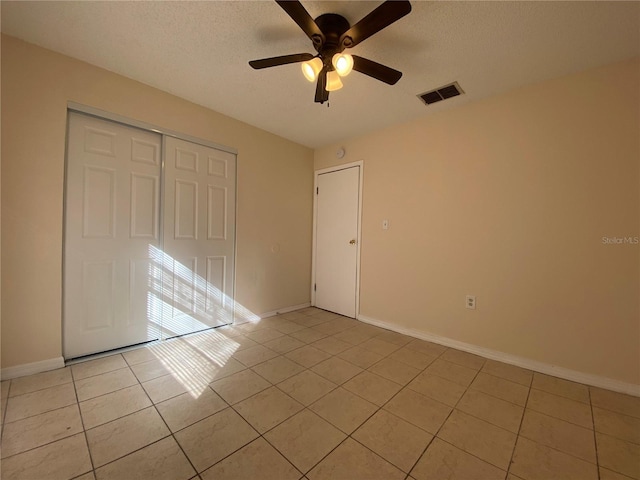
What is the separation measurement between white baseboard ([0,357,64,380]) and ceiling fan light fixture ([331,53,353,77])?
2919mm

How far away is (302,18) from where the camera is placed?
1313 mm

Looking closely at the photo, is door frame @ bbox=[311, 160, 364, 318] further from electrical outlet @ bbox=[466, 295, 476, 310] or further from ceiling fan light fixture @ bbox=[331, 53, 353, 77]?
ceiling fan light fixture @ bbox=[331, 53, 353, 77]

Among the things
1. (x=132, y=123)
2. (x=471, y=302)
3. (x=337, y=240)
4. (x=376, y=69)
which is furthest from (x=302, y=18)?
(x=471, y=302)

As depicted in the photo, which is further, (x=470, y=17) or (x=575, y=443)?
(x=470, y=17)

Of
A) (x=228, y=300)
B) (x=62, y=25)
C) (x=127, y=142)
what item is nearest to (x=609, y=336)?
(x=228, y=300)

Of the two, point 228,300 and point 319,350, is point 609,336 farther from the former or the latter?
point 228,300

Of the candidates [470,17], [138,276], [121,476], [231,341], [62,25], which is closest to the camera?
[121,476]

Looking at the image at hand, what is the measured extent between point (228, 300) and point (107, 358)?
112cm

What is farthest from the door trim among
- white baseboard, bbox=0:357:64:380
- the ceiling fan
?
white baseboard, bbox=0:357:64:380

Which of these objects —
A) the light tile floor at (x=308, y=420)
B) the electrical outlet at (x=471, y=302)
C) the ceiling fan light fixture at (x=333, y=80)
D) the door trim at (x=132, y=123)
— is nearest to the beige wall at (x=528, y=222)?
the electrical outlet at (x=471, y=302)

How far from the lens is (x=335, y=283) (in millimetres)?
3508

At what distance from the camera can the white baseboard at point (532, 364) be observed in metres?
1.77

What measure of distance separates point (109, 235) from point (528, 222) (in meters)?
3.58

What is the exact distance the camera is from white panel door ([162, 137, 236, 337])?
2.45 metres
